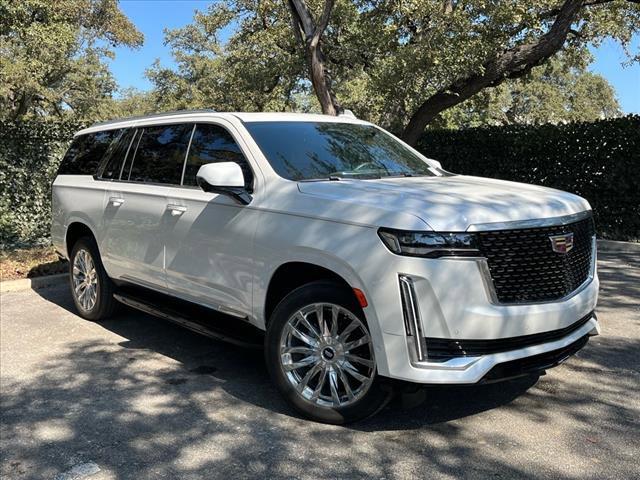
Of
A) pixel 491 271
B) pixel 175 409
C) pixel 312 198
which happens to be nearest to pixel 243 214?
pixel 312 198

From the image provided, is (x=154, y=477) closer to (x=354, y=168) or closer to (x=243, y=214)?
(x=243, y=214)

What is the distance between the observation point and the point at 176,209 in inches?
183

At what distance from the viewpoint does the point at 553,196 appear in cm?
379

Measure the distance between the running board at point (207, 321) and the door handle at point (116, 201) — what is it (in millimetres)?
899

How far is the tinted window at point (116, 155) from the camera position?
5637 mm

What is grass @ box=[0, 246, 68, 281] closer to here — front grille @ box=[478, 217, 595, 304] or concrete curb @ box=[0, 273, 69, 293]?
concrete curb @ box=[0, 273, 69, 293]

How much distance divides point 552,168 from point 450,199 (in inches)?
333

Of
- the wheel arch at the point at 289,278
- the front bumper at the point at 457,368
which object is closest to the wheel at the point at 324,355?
the wheel arch at the point at 289,278

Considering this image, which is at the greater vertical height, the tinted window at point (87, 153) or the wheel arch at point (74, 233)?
the tinted window at point (87, 153)

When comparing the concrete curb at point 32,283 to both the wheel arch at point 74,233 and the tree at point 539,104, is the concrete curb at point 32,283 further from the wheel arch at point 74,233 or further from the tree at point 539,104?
the tree at point 539,104

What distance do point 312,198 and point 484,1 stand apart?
339 inches

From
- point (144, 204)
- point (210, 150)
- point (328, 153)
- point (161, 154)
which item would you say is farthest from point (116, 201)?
point (328, 153)

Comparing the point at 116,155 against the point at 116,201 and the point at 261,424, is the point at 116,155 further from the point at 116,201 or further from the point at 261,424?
the point at 261,424

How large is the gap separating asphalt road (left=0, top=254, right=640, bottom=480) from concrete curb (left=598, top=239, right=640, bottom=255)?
4.59 metres
